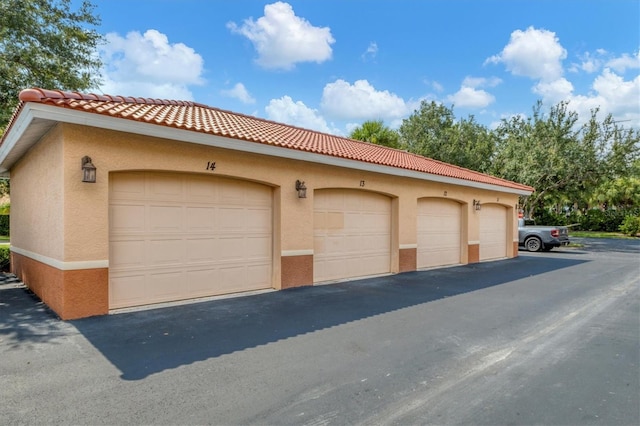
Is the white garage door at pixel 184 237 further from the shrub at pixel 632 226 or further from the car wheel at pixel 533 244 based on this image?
the shrub at pixel 632 226

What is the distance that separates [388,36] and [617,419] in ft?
55.1

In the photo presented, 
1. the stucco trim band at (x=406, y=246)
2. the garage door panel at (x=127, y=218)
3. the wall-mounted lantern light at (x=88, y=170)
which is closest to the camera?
the wall-mounted lantern light at (x=88, y=170)

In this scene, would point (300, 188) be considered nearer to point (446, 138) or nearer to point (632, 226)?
point (446, 138)

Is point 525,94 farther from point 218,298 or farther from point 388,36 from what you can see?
point 218,298

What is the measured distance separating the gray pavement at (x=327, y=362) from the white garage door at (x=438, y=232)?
4.80m

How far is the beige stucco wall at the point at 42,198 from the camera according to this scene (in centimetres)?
591

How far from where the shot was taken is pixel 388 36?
16.8m

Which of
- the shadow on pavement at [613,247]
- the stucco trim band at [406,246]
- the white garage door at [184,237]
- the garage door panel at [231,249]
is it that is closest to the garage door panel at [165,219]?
the white garage door at [184,237]

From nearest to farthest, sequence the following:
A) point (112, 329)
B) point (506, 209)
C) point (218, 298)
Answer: point (112, 329), point (218, 298), point (506, 209)

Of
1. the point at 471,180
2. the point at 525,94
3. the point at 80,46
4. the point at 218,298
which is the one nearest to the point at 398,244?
the point at 471,180

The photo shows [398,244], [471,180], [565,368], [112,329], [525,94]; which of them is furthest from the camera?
[525,94]

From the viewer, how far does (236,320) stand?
19.5 feet

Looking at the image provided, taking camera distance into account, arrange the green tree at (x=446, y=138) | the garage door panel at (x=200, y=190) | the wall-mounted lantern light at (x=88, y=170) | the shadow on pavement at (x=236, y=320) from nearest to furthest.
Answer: the shadow on pavement at (x=236, y=320) < the wall-mounted lantern light at (x=88, y=170) < the garage door panel at (x=200, y=190) < the green tree at (x=446, y=138)

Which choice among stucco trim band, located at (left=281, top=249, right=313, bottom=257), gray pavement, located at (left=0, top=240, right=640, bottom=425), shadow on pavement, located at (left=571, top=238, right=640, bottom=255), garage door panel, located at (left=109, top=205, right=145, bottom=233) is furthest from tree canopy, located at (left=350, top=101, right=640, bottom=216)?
garage door panel, located at (left=109, top=205, right=145, bottom=233)
